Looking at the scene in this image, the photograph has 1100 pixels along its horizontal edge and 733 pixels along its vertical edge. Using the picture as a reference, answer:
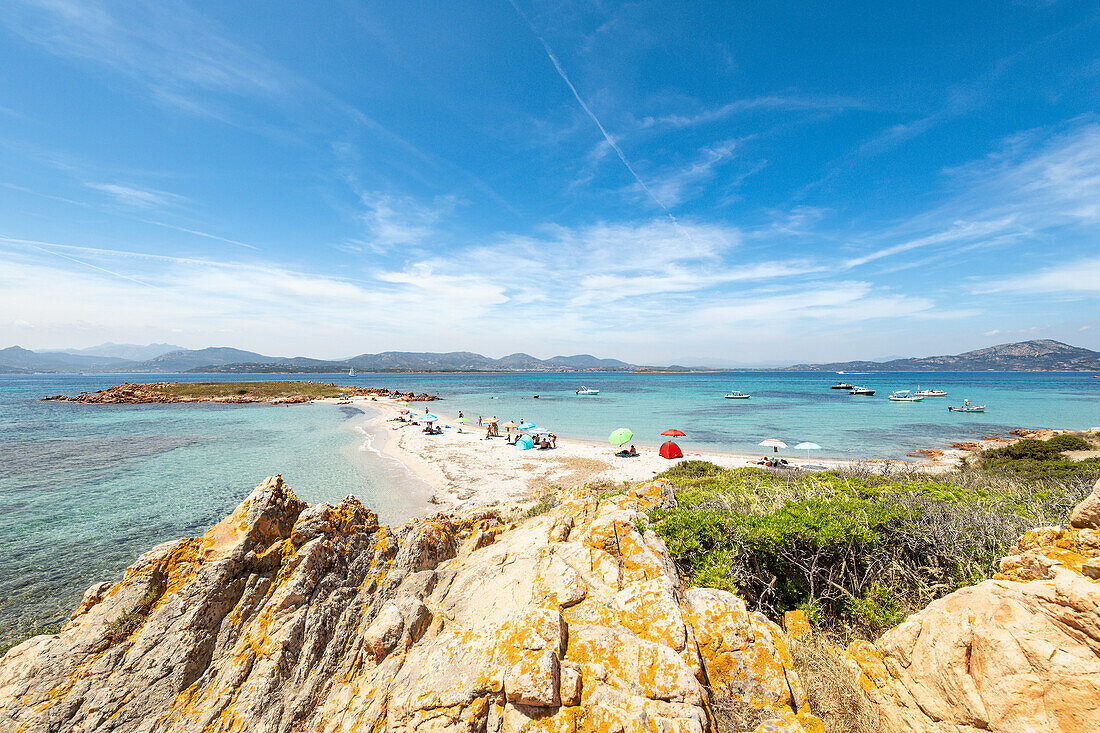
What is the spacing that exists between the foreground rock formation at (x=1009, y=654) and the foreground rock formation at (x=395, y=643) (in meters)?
1.01

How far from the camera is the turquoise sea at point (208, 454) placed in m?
12.6

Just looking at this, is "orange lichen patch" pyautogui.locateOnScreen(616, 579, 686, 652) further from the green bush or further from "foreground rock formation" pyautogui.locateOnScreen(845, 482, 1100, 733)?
the green bush

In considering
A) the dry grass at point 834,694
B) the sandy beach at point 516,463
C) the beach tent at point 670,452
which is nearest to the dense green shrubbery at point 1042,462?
the sandy beach at point 516,463

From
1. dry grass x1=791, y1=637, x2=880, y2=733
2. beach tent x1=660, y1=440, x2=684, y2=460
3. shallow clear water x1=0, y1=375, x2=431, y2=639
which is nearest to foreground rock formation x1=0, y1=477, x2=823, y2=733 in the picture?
dry grass x1=791, y1=637, x2=880, y2=733

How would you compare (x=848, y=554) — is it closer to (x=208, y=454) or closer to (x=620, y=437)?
(x=620, y=437)

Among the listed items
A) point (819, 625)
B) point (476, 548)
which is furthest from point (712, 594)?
point (476, 548)

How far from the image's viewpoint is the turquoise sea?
12617mm

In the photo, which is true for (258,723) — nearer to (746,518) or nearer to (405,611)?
(405,611)

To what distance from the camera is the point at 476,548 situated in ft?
22.8

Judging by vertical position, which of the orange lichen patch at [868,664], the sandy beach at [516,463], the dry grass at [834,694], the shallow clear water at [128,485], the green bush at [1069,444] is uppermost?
the orange lichen patch at [868,664]

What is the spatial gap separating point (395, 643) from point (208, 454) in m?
31.9

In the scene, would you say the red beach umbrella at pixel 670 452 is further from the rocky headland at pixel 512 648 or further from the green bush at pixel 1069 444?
the rocky headland at pixel 512 648

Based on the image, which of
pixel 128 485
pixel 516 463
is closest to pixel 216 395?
pixel 128 485

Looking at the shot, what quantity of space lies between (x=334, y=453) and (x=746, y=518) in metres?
29.1
